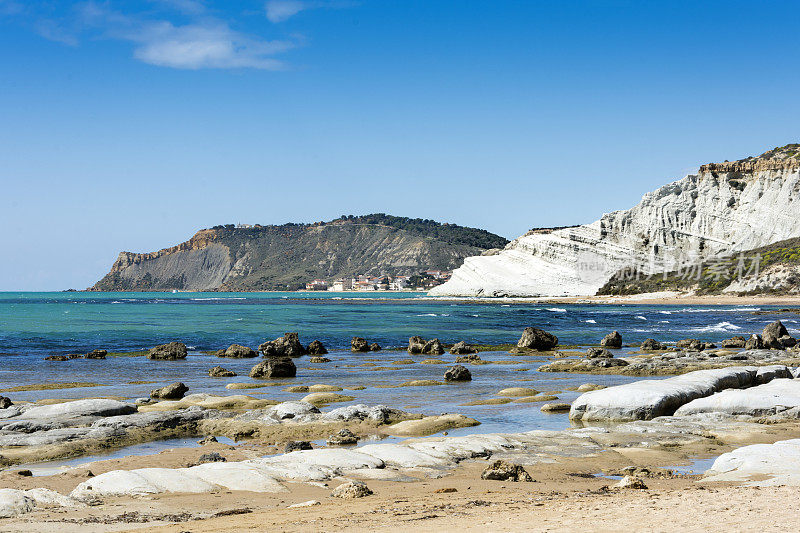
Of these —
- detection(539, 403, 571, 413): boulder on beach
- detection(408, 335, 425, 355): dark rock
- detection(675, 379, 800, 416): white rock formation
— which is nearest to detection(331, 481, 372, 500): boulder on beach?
detection(539, 403, 571, 413): boulder on beach

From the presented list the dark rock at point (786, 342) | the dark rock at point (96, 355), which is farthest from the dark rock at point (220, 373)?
the dark rock at point (786, 342)

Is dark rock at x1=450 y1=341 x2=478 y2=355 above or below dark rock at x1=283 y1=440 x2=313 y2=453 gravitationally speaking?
below

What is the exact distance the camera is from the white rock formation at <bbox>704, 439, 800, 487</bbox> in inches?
451

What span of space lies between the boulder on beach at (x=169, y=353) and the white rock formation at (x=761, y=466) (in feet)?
111

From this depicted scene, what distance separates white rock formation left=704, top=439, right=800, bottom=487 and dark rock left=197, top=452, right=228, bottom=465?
9.65 m

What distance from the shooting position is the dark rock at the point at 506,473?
41.4 feet

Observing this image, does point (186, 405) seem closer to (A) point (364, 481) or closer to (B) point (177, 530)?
(A) point (364, 481)

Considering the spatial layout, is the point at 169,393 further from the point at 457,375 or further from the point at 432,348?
the point at 432,348

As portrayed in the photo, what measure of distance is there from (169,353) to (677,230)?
4059 inches

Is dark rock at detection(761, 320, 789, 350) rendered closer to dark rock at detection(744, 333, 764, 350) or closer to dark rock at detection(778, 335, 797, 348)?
dark rock at detection(778, 335, 797, 348)

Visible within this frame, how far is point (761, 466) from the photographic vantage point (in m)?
12.4

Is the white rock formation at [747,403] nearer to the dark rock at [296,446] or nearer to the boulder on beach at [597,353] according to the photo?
the dark rock at [296,446]

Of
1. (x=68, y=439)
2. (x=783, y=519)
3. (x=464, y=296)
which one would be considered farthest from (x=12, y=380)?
(x=464, y=296)

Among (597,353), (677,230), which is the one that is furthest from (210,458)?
(677,230)
